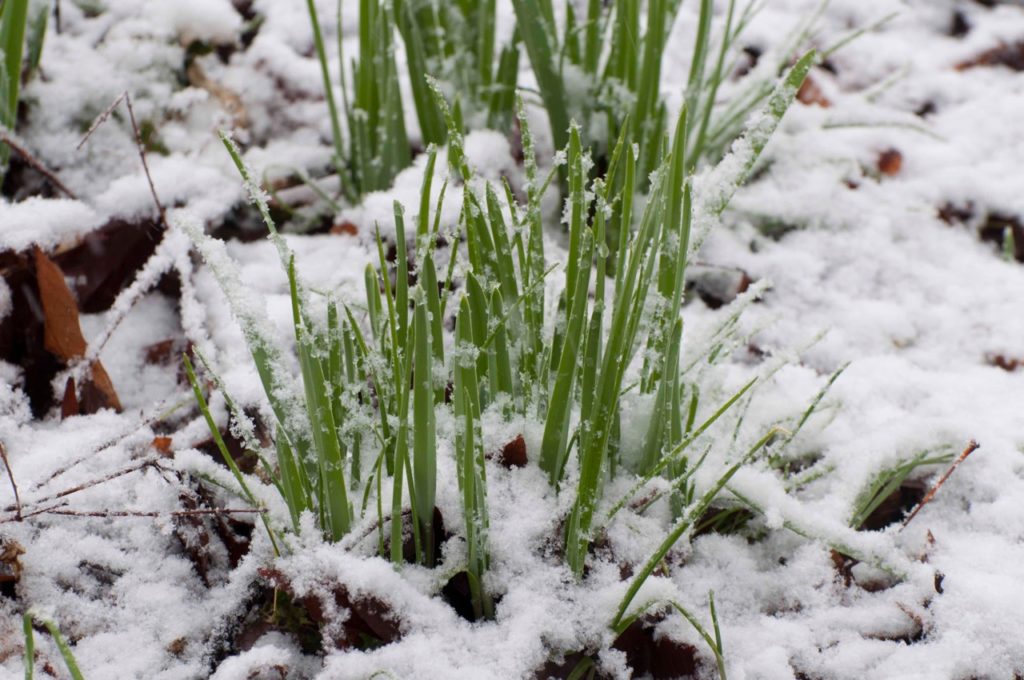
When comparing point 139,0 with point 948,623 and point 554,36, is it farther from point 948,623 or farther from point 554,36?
point 948,623

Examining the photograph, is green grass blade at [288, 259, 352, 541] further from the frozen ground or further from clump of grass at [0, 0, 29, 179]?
clump of grass at [0, 0, 29, 179]

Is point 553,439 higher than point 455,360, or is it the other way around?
point 455,360

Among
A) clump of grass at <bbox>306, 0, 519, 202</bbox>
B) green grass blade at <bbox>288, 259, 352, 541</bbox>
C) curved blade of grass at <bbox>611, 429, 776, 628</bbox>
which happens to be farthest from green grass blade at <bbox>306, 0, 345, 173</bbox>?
curved blade of grass at <bbox>611, 429, 776, 628</bbox>

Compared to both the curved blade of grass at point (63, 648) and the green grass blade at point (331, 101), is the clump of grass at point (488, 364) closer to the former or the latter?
the curved blade of grass at point (63, 648)

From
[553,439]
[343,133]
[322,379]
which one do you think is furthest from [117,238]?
[553,439]

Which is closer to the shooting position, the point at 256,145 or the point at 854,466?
the point at 854,466

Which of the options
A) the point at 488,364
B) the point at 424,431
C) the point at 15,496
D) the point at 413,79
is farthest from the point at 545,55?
the point at 15,496

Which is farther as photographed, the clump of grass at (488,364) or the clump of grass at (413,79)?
the clump of grass at (413,79)

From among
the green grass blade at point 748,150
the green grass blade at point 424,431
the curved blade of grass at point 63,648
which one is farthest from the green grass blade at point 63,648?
the green grass blade at point 748,150

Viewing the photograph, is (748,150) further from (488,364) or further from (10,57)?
(10,57)
